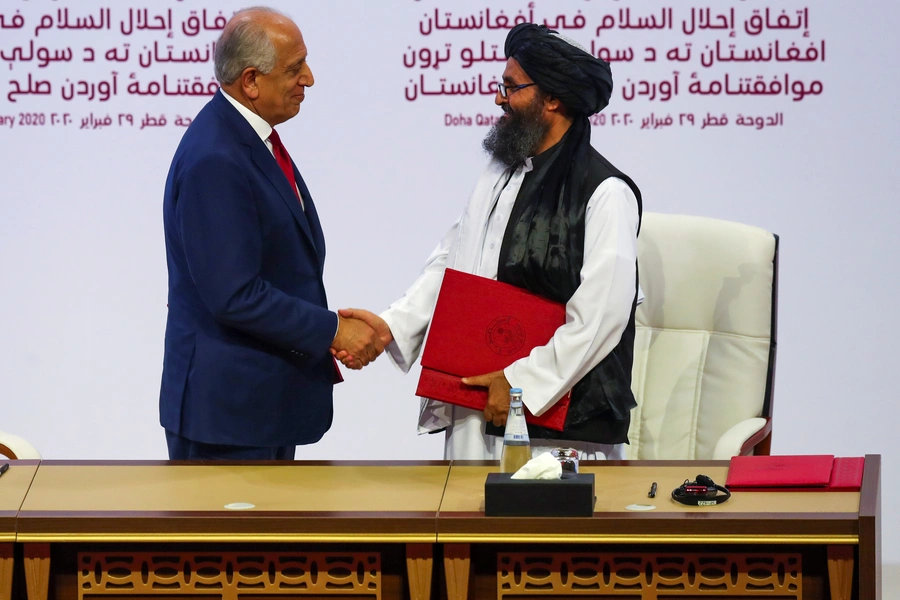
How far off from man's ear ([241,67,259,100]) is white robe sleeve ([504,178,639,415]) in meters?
0.93

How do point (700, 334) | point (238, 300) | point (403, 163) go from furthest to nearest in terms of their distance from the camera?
1. point (403, 163)
2. point (700, 334)
3. point (238, 300)

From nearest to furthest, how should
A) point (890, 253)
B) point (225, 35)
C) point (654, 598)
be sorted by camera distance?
point (654, 598)
point (225, 35)
point (890, 253)

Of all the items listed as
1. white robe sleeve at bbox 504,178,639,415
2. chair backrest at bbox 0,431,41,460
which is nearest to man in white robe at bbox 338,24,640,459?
white robe sleeve at bbox 504,178,639,415

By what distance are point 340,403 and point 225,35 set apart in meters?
2.03

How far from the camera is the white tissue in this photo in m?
2.20

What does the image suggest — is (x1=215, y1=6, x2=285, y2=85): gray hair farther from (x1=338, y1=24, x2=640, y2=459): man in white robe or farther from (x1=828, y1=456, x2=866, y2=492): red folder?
(x1=828, y1=456, x2=866, y2=492): red folder

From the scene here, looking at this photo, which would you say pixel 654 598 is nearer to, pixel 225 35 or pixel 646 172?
pixel 225 35

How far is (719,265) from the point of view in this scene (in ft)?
11.4

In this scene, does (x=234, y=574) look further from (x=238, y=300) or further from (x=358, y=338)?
(x=358, y=338)

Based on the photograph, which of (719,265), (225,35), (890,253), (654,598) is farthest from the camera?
(890,253)

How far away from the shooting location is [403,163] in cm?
471

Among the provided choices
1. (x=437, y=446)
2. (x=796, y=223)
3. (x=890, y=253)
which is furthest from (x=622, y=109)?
(x=437, y=446)

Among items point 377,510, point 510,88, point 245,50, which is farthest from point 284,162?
point 377,510

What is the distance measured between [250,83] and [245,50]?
85 mm
